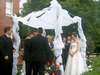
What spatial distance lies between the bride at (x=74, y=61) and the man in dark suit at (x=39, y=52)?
391 cm

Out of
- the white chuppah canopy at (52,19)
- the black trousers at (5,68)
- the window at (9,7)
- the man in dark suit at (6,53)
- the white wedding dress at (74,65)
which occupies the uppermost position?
the window at (9,7)

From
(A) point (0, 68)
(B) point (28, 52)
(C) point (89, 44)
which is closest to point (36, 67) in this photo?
(B) point (28, 52)

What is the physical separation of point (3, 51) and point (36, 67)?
1.84 m

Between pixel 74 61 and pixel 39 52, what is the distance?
4449mm

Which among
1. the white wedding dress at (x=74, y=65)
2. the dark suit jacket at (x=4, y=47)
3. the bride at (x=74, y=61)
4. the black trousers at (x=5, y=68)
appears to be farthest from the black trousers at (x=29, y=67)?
the white wedding dress at (x=74, y=65)

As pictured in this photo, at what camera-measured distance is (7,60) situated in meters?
16.4

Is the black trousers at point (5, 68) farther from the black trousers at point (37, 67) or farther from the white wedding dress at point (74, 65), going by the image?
the white wedding dress at point (74, 65)

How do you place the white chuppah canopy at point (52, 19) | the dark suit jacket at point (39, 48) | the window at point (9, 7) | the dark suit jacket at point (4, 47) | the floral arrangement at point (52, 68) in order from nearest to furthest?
the dark suit jacket at point (4, 47) < the dark suit jacket at point (39, 48) < the floral arrangement at point (52, 68) < the white chuppah canopy at point (52, 19) < the window at point (9, 7)

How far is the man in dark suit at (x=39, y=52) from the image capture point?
57.6ft

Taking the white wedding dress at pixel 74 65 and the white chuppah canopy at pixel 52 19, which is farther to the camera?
the white wedding dress at pixel 74 65

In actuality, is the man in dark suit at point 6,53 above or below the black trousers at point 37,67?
above

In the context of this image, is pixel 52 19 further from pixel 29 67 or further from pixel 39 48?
pixel 29 67

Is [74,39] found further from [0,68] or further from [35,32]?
[0,68]

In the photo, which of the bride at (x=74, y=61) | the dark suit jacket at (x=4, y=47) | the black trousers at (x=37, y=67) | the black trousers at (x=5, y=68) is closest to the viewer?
the dark suit jacket at (x=4, y=47)
